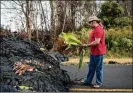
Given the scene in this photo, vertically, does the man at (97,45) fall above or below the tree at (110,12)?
below

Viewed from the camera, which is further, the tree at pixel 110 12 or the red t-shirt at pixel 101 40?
the tree at pixel 110 12

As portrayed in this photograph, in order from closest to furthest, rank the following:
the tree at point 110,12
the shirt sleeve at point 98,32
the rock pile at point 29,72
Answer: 1. the rock pile at point 29,72
2. the shirt sleeve at point 98,32
3. the tree at point 110,12

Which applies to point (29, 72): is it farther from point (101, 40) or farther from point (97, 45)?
point (101, 40)

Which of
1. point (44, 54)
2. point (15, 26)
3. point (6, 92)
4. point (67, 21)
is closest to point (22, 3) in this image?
point (15, 26)

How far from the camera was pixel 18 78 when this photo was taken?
7.77 metres

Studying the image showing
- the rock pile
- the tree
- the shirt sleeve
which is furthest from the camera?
the tree

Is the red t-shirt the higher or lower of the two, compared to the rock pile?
higher

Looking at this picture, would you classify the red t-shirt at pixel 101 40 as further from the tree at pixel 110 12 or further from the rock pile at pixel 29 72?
the tree at pixel 110 12

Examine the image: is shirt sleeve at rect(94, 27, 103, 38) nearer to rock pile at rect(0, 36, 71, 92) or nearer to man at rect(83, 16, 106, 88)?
man at rect(83, 16, 106, 88)

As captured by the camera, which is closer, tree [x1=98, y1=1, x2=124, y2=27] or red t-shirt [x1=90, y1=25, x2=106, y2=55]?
red t-shirt [x1=90, y1=25, x2=106, y2=55]

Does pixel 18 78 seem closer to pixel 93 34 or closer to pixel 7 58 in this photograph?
pixel 7 58

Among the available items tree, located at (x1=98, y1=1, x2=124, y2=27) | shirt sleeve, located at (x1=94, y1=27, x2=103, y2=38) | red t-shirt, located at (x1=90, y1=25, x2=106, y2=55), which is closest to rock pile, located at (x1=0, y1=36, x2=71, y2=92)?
red t-shirt, located at (x1=90, y1=25, x2=106, y2=55)

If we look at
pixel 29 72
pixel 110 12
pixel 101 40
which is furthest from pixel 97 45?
pixel 110 12

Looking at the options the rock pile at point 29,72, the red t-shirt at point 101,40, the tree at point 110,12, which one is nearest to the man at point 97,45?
the red t-shirt at point 101,40
